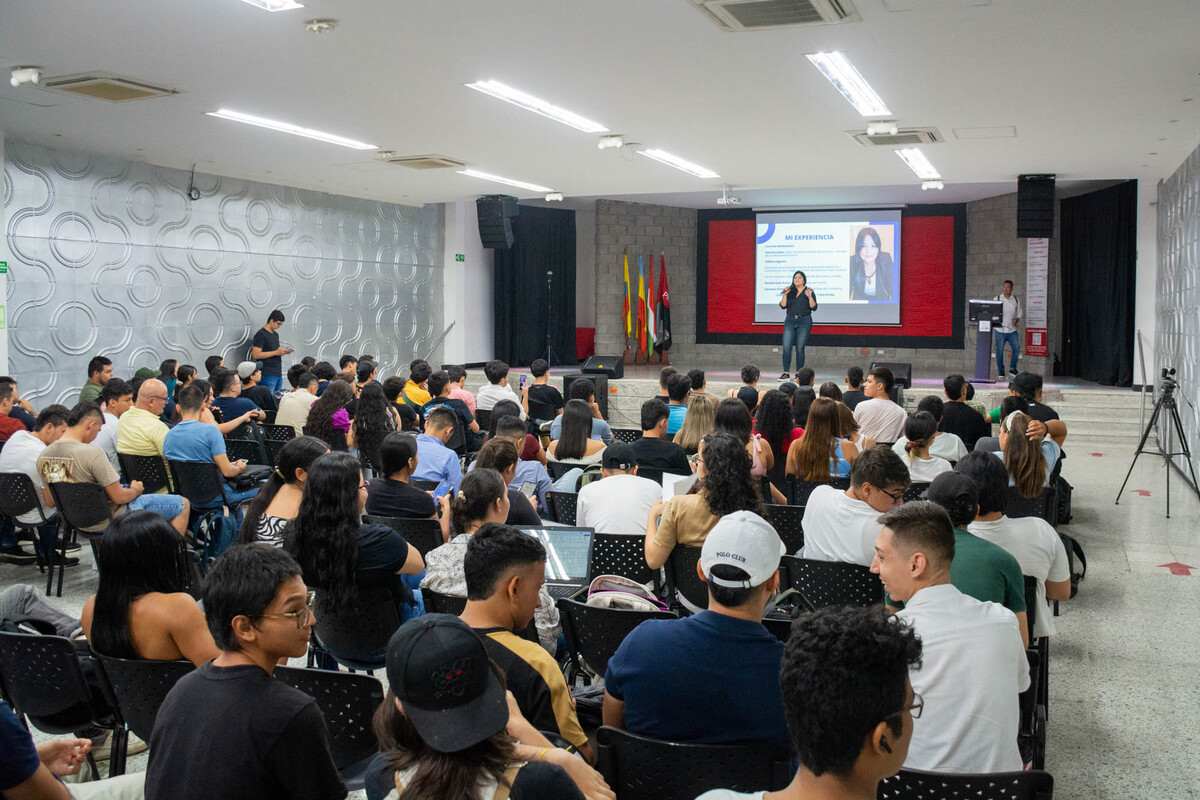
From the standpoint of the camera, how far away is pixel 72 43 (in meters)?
6.11

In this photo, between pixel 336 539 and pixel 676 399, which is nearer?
pixel 336 539

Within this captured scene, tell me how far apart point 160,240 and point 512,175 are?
13.7 ft

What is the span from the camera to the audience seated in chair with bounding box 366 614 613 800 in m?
1.52

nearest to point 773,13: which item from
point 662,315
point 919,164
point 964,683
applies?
point 964,683

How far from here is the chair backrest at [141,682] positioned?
8.64 ft

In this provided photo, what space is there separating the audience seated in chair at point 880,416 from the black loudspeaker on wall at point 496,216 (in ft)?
27.1

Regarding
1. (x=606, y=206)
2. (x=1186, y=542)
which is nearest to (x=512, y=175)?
(x=606, y=206)

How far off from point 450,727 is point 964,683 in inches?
50.5

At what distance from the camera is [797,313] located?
14578 millimetres

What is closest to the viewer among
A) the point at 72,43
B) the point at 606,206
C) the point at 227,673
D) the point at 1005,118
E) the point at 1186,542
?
the point at 227,673

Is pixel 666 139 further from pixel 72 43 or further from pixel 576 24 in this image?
pixel 72 43

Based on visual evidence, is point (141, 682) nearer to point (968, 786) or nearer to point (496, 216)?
point (968, 786)

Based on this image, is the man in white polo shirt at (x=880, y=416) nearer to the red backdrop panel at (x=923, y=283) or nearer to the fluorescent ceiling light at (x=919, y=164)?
the fluorescent ceiling light at (x=919, y=164)

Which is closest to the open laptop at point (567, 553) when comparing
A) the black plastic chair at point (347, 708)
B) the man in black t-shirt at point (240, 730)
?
the black plastic chair at point (347, 708)
